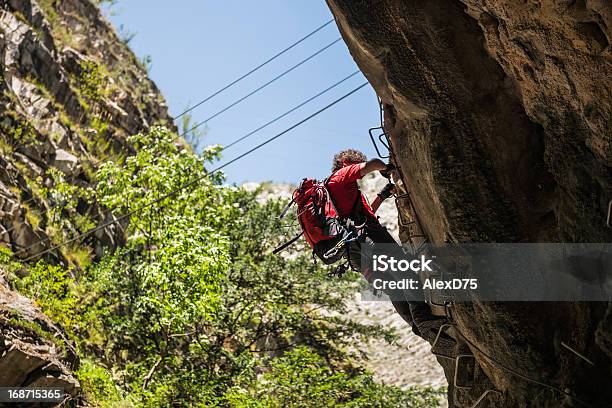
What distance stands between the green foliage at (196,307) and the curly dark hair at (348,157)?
5.86 m

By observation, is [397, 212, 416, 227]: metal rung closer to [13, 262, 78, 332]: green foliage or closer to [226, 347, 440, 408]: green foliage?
[226, 347, 440, 408]: green foliage

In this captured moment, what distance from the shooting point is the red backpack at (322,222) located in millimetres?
6324

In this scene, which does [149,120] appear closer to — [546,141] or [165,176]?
[165,176]

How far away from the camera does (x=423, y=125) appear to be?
17.6 feet

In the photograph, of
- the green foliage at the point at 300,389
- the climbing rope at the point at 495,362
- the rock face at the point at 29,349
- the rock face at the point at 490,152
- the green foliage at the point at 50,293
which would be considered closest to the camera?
the climbing rope at the point at 495,362

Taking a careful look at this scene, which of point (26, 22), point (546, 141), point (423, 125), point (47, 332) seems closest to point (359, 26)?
point (423, 125)

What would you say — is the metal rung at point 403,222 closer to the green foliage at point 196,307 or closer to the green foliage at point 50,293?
the green foliage at point 196,307

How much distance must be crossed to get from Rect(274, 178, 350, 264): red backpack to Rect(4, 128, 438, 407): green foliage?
18.6ft

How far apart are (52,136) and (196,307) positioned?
23.6 feet

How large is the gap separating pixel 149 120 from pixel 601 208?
20.9 metres

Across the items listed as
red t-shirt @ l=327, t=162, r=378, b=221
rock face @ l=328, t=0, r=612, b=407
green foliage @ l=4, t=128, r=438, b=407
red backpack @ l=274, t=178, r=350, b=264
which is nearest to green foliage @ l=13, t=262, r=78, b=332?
green foliage @ l=4, t=128, r=438, b=407

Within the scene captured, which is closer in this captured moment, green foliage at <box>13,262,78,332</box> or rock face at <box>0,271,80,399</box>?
rock face at <box>0,271,80,399</box>

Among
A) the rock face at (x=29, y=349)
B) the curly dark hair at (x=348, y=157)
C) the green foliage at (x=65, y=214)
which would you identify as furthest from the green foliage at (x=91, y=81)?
the curly dark hair at (x=348, y=157)

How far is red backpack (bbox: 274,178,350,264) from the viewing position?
632 centimetres
